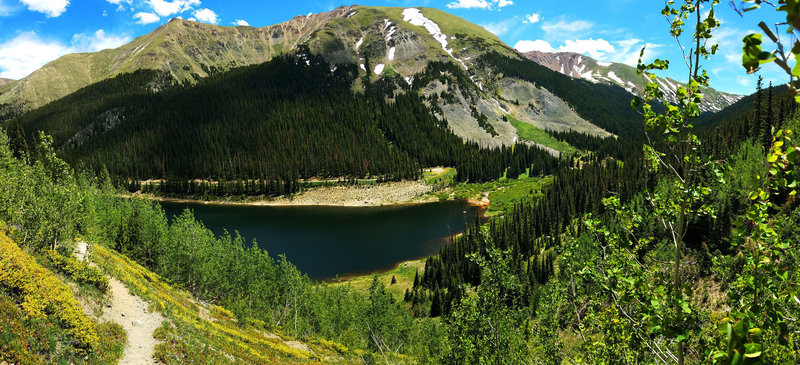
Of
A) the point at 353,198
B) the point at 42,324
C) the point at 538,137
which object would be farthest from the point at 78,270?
the point at 538,137

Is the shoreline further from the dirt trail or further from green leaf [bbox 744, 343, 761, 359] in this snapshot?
green leaf [bbox 744, 343, 761, 359]

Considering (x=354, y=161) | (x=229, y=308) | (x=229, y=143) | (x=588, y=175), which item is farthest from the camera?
(x=229, y=143)

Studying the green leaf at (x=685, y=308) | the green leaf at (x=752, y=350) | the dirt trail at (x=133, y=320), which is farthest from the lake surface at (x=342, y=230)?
the green leaf at (x=752, y=350)

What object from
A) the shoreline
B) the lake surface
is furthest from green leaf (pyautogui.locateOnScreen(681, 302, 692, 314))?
the shoreline


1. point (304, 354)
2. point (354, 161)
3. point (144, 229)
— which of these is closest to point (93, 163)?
point (354, 161)

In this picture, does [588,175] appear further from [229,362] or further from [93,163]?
[93,163]

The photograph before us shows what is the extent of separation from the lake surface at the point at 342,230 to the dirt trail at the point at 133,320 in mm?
33541

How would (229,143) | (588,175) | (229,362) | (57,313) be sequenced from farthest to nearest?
(229,143)
(588,175)
(229,362)
(57,313)

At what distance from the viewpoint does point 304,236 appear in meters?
77.1

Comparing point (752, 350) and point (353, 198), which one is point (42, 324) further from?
point (353, 198)

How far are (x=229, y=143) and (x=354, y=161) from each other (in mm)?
61144

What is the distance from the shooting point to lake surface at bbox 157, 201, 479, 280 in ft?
209

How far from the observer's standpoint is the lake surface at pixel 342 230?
209 feet

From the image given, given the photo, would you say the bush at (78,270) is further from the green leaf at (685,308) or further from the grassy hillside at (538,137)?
the grassy hillside at (538,137)
